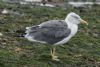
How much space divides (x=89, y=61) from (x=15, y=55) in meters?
1.77

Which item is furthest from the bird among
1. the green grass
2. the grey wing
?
the green grass

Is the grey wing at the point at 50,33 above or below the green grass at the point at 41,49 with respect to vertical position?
above

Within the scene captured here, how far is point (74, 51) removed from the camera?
10.5 meters

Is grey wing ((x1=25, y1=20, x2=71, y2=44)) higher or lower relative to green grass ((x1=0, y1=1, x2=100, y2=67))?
→ higher

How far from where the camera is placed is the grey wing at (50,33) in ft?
30.2

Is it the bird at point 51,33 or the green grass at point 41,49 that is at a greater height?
the bird at point 51,33

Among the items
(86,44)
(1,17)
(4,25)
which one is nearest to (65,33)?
(86,44)

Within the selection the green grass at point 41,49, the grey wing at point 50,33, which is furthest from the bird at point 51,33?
the green grass at point 41,49

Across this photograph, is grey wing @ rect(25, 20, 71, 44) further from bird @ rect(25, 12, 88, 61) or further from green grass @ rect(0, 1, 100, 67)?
green grass @ rect(0, 1, 100, 67)

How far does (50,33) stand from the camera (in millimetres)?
9227

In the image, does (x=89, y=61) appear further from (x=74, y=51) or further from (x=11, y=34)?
(x=11, y=34)

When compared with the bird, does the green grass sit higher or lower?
lower

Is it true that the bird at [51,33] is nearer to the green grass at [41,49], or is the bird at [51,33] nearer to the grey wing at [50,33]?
the grey wing at [50,33]

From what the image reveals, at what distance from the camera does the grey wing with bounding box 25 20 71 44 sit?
920cm
